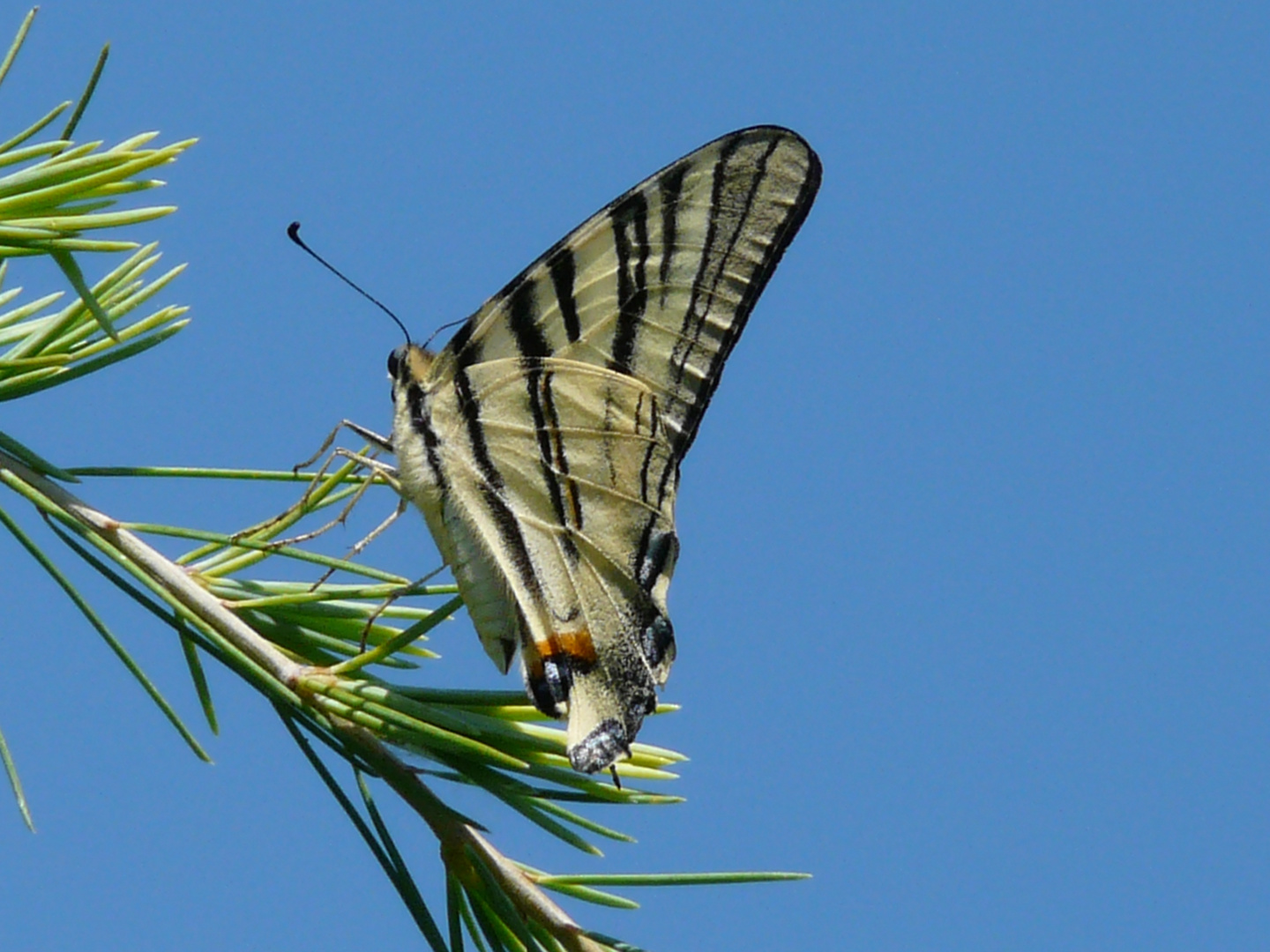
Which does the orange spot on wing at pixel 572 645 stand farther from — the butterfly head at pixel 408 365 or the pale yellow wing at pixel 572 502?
the butterfly head at pixel 408 365

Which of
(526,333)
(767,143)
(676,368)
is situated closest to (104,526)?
(526,333)

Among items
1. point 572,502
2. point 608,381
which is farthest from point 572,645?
point 608,381

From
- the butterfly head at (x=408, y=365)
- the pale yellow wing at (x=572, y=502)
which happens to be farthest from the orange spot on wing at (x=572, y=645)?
the butterfly head at (x=408, y=365)

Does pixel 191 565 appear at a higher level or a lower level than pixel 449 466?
lower

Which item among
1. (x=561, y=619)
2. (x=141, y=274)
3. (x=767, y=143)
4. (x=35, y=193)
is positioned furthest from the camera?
(x=767, y=143)

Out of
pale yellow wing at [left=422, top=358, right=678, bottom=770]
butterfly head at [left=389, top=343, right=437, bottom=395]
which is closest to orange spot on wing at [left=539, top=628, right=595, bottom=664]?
pale yellow wing at [left=422, top=358, right=678, bottom=770]

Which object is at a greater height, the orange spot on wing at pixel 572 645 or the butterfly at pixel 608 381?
the butterfly at pixel 608 381

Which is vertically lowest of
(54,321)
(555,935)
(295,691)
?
(555,935)

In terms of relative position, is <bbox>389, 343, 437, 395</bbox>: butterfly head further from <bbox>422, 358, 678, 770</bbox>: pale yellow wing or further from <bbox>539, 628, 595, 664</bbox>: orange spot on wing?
<bbox>539, 628, 595, 664</bbox>: orange spot on wing

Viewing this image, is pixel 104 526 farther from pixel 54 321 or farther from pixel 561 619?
pixel 561 619
